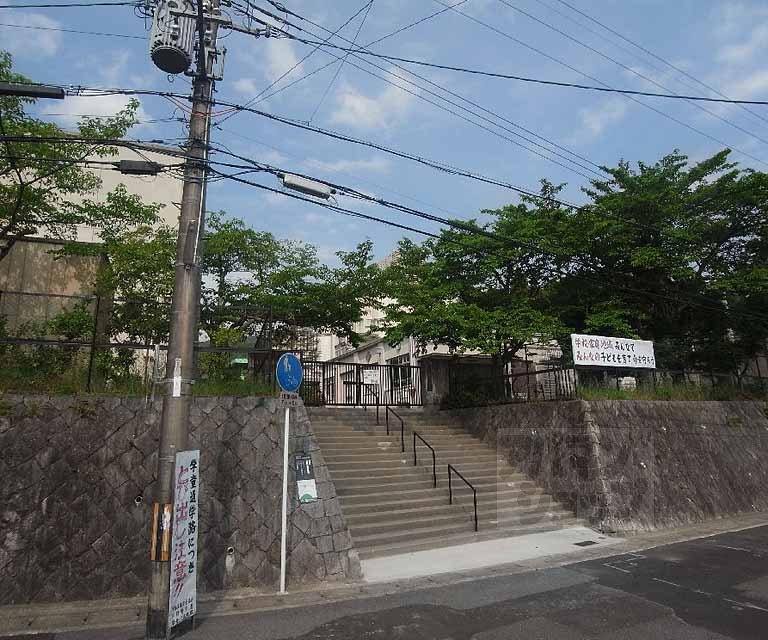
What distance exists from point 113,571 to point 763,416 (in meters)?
21.0

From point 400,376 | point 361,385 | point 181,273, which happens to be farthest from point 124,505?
point 400,376

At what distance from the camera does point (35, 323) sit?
11.1m

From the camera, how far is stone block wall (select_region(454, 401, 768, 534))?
1239 centimetres

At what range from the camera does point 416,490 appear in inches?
469

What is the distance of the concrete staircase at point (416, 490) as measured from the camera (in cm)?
1030

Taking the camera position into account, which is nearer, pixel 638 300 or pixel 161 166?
pixel 161 166

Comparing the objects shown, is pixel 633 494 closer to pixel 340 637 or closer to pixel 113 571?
pixel 340 637

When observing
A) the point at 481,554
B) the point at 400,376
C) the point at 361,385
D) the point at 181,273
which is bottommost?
the point at 481,554

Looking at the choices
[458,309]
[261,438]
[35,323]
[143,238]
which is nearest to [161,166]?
[261,438]

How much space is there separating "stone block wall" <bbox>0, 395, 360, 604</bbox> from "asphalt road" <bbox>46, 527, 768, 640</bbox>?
3.98 feet

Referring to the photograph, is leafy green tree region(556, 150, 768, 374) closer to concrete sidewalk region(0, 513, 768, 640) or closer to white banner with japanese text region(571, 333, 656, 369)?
white banner with japanese text region(571, 333, 656, 369)

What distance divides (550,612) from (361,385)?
1083 centimetres

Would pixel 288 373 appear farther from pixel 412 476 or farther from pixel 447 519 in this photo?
pixel 412 476

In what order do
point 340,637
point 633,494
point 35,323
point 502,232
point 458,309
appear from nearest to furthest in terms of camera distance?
point 340,637 < point 35,323 < point 633,494 < point 458,309 < point 502,232
